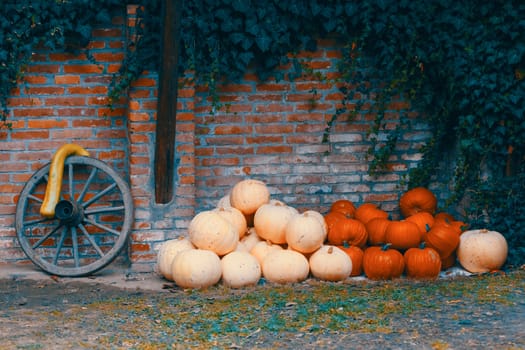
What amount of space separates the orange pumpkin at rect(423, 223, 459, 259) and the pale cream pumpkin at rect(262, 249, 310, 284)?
961 millimetres

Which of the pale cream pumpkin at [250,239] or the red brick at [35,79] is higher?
the red brick at [35,79]

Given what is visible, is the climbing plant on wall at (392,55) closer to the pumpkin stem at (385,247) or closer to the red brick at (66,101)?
the red brick at (66,101)

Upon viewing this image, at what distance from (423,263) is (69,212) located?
8.46ft

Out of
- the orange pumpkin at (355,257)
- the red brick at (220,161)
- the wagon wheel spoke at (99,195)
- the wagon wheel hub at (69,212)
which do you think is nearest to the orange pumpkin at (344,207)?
the orange pumpkin at (355,257)

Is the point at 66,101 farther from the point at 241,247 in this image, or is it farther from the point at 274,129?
the point at 241,247

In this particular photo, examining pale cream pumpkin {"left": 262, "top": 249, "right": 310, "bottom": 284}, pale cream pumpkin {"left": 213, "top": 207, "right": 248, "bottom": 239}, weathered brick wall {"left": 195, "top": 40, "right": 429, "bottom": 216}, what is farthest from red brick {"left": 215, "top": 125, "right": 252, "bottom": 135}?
pale cream pumpkin {"left": 262, "top": 249, "right": 310, "bottom": 284}

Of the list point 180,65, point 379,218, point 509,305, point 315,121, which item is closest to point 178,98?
point 180,65

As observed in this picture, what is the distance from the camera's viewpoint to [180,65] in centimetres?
602

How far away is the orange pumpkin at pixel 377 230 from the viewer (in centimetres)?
600

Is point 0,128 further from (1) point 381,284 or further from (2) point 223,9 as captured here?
(1) point 381,284

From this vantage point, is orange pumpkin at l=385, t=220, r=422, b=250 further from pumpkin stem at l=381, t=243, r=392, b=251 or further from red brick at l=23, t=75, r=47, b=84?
red brick at l=23, t=75, r=47, b=84

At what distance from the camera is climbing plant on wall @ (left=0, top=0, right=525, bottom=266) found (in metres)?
5.91

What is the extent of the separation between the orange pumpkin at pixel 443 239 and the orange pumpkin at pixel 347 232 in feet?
1.57

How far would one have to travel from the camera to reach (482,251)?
5.76 metres
